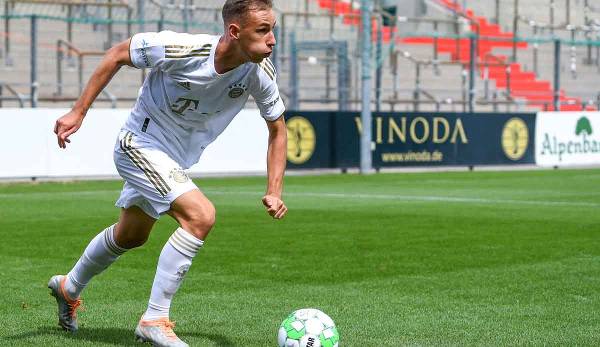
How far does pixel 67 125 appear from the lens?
592 cm

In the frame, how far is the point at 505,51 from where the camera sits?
3803 cm

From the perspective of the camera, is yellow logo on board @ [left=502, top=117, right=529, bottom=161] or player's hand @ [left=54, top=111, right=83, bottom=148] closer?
player's hand @ [left=54, top=111, right=83, bottom=148]

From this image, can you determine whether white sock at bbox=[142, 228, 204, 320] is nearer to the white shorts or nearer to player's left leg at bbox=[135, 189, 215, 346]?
player's left leg at bbox=[135, 189, 215, 346]

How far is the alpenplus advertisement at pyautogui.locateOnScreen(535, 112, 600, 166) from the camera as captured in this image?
30516mm

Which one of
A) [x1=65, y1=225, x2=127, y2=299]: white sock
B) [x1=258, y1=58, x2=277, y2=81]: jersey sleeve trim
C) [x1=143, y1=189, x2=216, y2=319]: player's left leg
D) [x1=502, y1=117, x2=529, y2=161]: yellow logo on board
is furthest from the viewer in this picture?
[x1=502, y1=117, x2=529, y2=161]: yellow logo on board

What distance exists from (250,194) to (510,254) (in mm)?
9203

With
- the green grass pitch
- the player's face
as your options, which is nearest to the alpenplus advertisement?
the green grass pitch

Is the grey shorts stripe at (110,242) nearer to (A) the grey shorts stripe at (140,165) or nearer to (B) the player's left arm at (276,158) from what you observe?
(A) the grey shorts stripe at (140,165)

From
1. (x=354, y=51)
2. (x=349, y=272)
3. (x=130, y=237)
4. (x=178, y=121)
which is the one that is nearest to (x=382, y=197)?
(x=349, y=272)

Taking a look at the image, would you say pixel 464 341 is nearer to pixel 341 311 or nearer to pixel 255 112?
pixel 341 311

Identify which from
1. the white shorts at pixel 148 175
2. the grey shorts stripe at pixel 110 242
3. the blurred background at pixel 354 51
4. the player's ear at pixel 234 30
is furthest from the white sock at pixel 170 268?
the blurred background at pixel 354 51

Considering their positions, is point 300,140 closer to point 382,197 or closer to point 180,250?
point 382,197

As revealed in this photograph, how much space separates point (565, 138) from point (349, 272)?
22135mm

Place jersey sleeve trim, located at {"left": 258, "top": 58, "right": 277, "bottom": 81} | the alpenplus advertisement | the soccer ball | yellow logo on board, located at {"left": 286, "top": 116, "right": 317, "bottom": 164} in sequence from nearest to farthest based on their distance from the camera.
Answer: the soccer ball → jersey sleeve trim, located at {"left": 258, "top": 58, "right": 277, "bottom": 81} → yellow logo on board, located at {"left": 286, "top": 116, "right": 317, "bottom": 164} → the alpenplus advertisement
